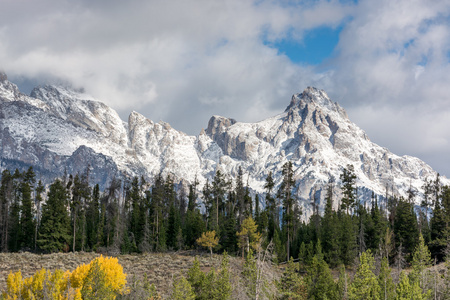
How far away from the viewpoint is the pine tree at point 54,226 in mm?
72875

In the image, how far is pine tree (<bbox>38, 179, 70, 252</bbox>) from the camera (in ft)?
239

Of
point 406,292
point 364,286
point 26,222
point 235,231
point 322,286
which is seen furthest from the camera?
point 26,222

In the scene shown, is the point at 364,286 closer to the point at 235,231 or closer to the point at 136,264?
the point at 136,264

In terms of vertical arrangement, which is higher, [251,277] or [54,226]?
[54,226]

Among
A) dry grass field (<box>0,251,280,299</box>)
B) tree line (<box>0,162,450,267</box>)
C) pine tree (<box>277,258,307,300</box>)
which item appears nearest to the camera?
pine tree (<box>277,258,307,300</box>)

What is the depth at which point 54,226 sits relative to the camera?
2913 inches

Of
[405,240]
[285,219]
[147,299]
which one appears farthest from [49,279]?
[405,240]

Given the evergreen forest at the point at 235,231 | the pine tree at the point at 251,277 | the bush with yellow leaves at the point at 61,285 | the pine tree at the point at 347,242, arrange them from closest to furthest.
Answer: the bush with yellow leaves at the point at 61,285 → the pine tree at the point at 251,277 → the evergreen forest at the point at 235,231 → the pine tree at the point at 347,242

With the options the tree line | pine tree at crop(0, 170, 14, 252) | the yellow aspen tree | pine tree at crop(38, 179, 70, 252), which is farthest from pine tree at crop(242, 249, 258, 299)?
pine tree at crop(0, 170, 14, 252)

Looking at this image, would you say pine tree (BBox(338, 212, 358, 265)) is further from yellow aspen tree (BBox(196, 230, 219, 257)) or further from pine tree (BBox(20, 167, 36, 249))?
pine tree (BBox(20, 167, 36, 249))

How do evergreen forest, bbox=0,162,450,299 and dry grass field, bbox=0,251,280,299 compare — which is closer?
dry grass field, bbox=0,251,280,299

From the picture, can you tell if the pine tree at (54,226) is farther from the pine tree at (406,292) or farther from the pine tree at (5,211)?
the pine tree at (406,292)

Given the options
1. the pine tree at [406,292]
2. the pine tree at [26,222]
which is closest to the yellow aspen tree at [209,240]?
the pine tree at [26,222]

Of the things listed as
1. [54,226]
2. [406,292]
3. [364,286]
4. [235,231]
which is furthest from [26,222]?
[406,292]
